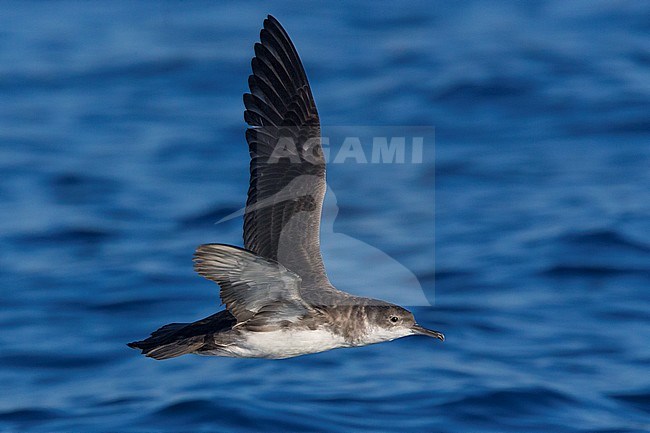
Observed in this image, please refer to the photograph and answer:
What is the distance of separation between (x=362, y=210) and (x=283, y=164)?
700 centimetres

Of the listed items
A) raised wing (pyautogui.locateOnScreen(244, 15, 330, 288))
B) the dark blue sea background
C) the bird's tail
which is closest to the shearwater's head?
raised wing (pyautogui.locateOnScreen(244, 15, 330, 288))

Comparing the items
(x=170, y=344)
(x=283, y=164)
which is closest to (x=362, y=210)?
(x=283, y=164)

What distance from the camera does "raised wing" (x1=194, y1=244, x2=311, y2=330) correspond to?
23.8ft

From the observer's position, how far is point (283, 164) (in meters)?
8.57

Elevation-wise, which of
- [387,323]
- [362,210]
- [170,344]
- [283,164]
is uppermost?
[362,210]

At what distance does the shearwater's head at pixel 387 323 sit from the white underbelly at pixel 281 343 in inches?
11.6

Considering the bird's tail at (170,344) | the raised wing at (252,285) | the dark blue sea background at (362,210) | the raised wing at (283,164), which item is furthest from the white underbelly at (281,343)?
the dark blue sea background at (362,210)

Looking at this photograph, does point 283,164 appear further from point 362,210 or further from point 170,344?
point 362,210

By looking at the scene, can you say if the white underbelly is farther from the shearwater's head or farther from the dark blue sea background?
the dark blue sea background

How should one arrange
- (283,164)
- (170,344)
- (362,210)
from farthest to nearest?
(362,210) → (283,164) → (170,344)

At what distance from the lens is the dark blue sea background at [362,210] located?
11945mm

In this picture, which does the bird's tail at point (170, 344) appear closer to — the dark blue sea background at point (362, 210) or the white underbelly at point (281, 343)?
the white underbelly at point (281, 343)

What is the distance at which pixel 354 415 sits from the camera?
454 inches

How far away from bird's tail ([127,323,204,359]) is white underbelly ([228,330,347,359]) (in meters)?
0.26
